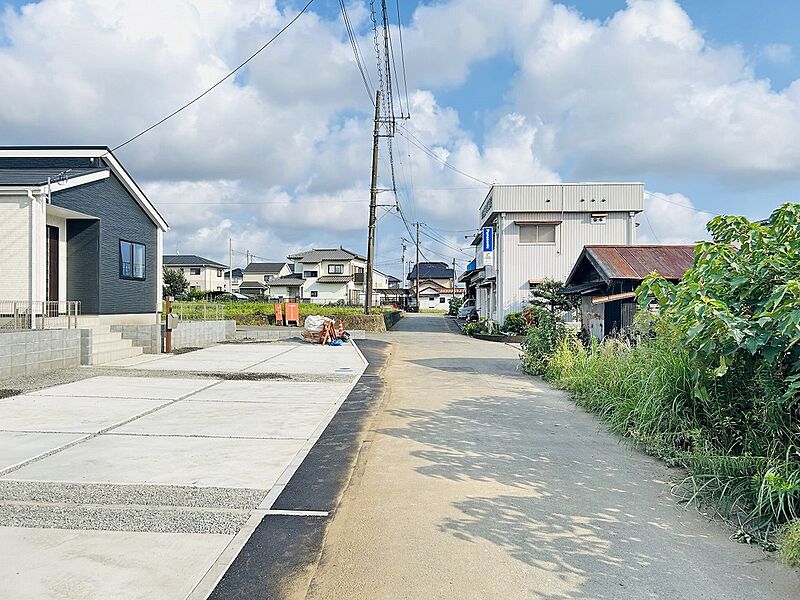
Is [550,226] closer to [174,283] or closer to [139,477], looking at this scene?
[139,477]

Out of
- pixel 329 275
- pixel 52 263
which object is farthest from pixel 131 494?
pixel 329 275

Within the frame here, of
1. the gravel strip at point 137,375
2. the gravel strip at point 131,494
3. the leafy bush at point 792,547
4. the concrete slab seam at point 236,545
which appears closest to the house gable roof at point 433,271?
the gravel strip at point 137,375

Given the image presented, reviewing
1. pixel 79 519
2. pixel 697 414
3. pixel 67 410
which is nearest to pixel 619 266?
pixel 697 414

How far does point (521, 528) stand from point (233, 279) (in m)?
87.0

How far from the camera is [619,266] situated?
44.0 ft

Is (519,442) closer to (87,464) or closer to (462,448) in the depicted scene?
(462,448)

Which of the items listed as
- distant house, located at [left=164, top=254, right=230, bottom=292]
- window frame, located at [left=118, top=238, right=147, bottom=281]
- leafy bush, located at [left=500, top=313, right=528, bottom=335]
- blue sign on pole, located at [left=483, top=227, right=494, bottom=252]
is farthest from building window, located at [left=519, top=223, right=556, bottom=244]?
distant house, located at [left=164, top=254, right=230, bottom=292]

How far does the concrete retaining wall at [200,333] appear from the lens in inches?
710

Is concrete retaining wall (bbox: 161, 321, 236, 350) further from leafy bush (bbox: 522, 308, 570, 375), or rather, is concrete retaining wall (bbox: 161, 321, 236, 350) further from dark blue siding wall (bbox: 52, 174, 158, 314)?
leafy bush (bbox: 522, 308, 570, 375)

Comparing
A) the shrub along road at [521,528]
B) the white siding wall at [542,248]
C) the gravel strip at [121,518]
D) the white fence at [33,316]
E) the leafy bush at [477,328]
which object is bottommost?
the shrub along road at [521,528]

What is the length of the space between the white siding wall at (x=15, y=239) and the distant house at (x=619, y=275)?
41.7ft

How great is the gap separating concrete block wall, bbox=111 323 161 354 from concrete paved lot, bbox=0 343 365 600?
5.81 meters

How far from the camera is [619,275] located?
12.9 metres

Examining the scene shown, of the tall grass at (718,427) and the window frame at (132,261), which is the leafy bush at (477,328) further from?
the tall grass at (718,427)
